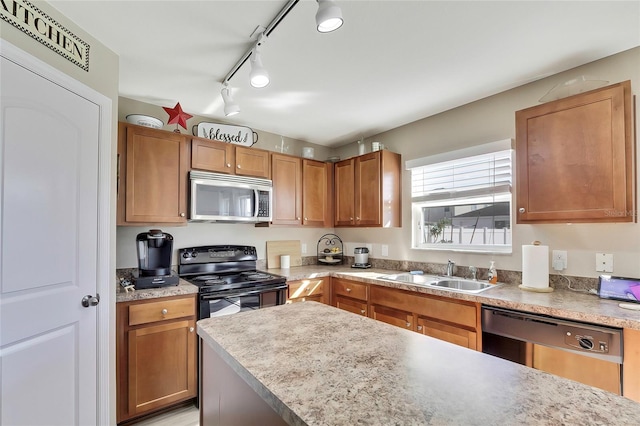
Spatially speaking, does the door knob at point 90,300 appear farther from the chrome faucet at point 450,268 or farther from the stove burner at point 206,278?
the chrome faucet at point 450,268

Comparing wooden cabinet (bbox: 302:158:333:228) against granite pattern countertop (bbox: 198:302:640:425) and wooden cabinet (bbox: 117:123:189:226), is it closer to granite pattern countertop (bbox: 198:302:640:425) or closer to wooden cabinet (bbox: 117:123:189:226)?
wooden cabinet (bbox: 117:123:189:226)

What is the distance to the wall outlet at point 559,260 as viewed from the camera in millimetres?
2082

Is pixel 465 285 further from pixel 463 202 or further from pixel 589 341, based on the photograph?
pixel 589 341

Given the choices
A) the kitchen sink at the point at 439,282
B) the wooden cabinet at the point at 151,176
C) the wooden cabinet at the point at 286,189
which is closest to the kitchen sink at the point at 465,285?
the kitchen sink at the point at 439,282

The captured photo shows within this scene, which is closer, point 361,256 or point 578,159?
point 578,159

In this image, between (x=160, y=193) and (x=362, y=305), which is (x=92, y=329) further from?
(x=362, y=305)

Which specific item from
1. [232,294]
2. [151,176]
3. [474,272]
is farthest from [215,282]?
[474,272]

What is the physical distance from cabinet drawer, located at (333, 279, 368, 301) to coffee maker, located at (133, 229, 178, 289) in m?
1.50

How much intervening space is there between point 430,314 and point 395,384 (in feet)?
5.48

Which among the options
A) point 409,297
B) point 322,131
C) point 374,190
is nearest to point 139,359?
point 409,297

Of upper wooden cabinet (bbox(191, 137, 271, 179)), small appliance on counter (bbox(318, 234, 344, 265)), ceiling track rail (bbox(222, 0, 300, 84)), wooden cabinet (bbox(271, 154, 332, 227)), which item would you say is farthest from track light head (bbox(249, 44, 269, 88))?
small appliance on counter (bbox(318, 234, 344, 265))

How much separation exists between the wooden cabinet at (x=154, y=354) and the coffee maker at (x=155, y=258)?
0.50ft

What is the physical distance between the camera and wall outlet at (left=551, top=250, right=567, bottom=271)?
208cm

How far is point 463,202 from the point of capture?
9.16 ft
